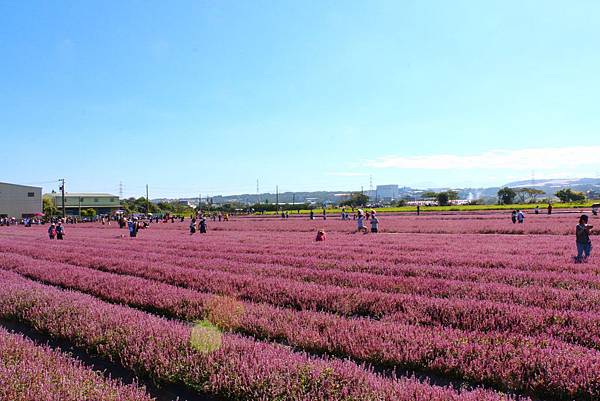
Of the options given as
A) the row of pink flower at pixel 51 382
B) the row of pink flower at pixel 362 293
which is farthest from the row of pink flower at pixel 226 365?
the row of pink flower at pixel 362 293

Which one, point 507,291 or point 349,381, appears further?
point 507,291

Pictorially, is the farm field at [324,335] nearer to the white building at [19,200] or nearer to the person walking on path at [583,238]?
the person walking on path at [583,238]

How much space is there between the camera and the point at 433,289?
8742 millimetres

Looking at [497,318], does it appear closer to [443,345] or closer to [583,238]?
[443,345]

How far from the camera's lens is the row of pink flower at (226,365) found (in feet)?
12.1

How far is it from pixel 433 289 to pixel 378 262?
4378 millimetres

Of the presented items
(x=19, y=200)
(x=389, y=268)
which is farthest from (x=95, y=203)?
(x=389, y=268)

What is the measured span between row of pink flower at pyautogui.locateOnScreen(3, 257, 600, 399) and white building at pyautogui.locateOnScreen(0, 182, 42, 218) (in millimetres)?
104992

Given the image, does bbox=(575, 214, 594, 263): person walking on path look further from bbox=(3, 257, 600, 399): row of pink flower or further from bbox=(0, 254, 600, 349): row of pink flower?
bbox=(3, 257, 600, 399): row of pink flower

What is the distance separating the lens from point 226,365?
14.4ft

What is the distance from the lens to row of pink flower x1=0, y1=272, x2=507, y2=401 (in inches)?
146

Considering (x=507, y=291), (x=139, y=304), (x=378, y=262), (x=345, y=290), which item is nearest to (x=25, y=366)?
(x=139, y=304)

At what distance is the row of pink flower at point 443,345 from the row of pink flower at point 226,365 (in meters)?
0.67

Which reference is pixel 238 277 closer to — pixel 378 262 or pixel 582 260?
pixel 378 262
